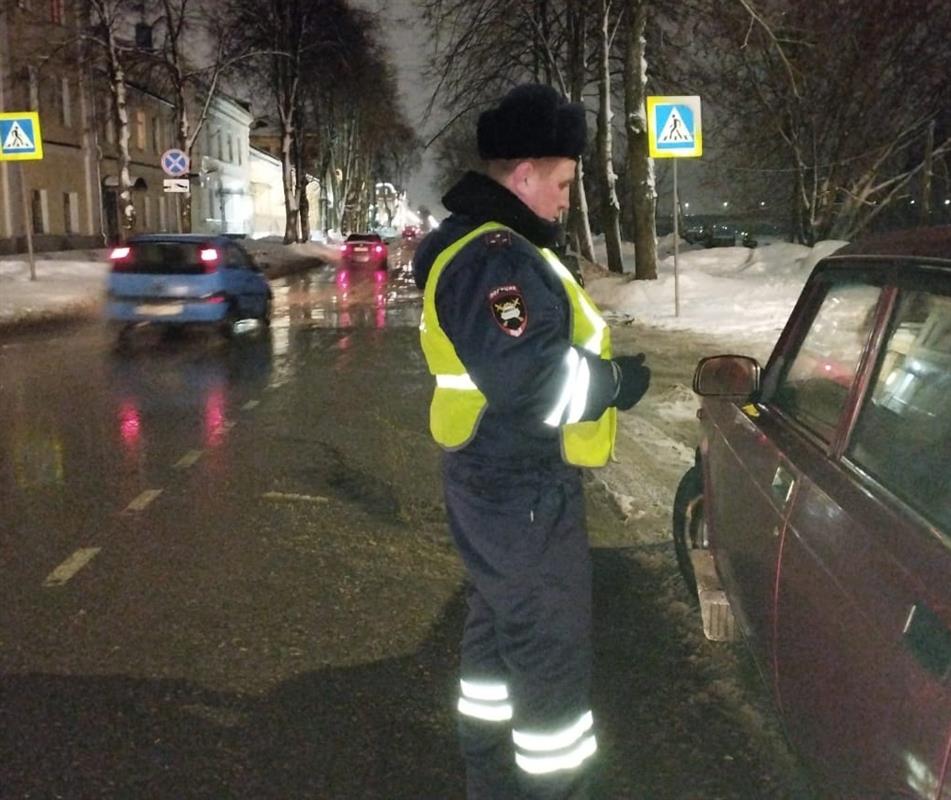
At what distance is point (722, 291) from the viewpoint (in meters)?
18.9

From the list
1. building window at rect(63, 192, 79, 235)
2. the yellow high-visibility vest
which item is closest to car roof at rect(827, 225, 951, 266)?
the yellow high-visibility vest

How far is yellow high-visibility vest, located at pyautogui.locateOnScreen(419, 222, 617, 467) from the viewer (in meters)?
2.51

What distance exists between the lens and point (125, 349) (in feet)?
44.9

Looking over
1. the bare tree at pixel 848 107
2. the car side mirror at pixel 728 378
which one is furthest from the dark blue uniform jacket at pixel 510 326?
the bare tree at pixel 848 107

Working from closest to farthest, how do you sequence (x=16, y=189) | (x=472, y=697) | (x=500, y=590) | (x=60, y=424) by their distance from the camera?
1. (x=500, y=590)
2. (x=472, y=697)
3. (x=60, y=424)
4. (x=16, y=189)

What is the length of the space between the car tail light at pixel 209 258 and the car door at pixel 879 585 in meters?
13.0

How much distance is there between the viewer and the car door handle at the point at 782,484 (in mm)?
2908

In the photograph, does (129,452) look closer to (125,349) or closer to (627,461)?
(627,461)

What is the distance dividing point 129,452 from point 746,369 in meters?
5.30

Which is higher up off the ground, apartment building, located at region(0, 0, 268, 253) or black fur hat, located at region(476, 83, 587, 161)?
apartment building, located at region(0, 0, 268, 253)

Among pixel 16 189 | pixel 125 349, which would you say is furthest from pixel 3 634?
pixel 16 189

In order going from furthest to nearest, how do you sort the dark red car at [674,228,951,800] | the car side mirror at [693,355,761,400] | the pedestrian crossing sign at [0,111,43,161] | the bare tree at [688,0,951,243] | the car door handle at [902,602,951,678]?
1. the bare tree at [688,0,951,243]
2. the pedestrian crossing sign at [0,111,43,161]
3. the car side mirror at [693,355,761,400]
4. the dark red car at [674,228,951,800]
5. the car door handle at [902,602,951,678]

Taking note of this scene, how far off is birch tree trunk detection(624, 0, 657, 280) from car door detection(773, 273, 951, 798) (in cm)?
1807

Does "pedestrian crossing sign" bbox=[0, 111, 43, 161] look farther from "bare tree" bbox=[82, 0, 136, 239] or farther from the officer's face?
the officer's face
